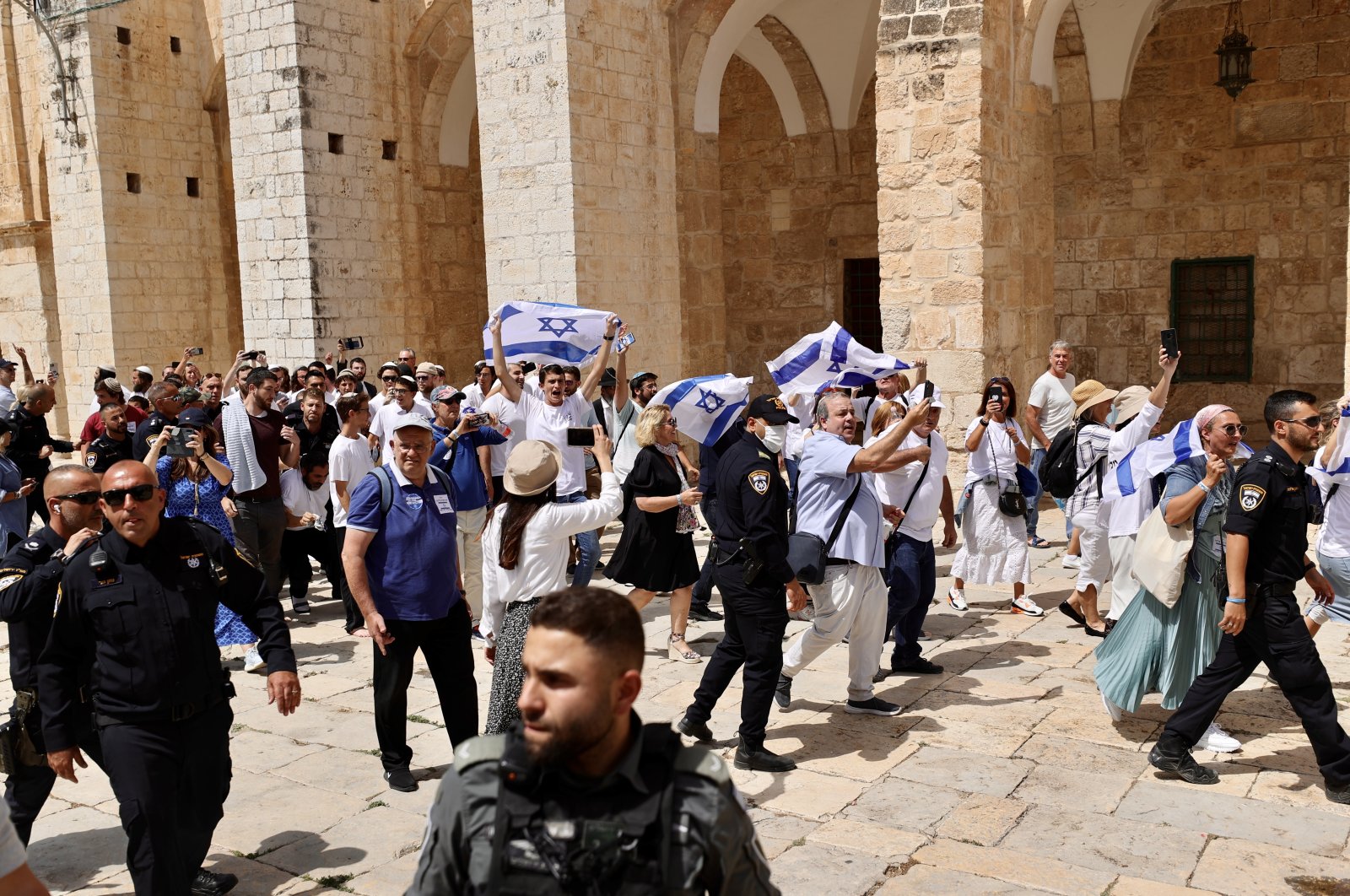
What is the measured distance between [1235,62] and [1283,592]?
10.2m

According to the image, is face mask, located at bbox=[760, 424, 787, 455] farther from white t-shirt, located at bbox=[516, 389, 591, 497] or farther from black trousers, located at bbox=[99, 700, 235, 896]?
black trousers, located at bbox=[99, 700, 235, 896]

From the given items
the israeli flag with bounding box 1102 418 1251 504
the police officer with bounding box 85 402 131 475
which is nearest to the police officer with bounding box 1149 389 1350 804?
the israeli flag with bounding box 1102 418 1251 504

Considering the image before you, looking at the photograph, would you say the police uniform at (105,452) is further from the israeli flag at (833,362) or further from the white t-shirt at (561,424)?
the israeli flag at (833,362)

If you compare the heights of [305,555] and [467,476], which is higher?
[467,476]

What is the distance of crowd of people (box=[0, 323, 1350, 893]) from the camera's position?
12.0 ft

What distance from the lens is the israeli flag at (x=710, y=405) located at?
6020 millimetres

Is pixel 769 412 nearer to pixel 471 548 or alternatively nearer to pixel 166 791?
pixel 471 548

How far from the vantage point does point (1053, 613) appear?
768 cm

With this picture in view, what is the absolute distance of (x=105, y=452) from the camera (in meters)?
7.93

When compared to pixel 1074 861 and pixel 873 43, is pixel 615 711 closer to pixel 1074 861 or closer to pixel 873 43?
pixel 1074 861

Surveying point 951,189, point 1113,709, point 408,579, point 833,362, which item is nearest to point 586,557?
point 833,362

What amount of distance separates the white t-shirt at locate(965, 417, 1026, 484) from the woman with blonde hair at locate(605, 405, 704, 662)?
189 centimetres

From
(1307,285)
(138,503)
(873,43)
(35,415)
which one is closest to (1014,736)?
(138,503)

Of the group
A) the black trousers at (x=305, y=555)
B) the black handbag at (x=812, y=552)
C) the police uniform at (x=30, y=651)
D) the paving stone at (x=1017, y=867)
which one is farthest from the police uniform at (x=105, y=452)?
the paving stone at (x=1017, y=867)
